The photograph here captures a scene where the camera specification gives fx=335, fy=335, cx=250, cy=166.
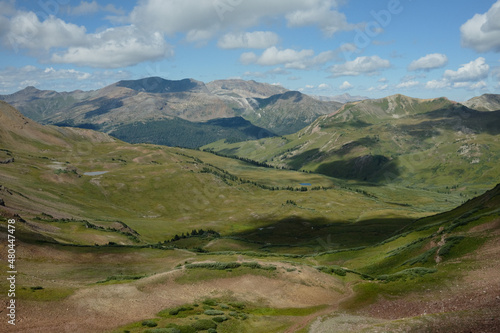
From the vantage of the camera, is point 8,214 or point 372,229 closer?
point 8,214

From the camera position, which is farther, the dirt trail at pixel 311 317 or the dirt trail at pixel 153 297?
the dirt trail at pixel 311 317

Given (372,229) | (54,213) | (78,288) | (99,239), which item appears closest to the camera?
(78,288)

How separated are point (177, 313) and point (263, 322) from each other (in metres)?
10.5

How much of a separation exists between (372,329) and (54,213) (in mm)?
138579

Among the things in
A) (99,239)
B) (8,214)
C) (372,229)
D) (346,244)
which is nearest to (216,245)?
(99,239)

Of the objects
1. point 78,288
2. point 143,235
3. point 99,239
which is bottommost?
point 143,235

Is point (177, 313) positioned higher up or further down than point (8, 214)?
further down

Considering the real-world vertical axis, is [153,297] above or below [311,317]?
above

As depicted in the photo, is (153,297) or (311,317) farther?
(153,297)

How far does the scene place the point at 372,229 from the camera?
15425 cm

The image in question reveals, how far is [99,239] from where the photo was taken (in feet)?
342

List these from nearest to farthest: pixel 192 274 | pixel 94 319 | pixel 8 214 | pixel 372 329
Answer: pixel 372 329
pixel 94 319
pixel 192 274
pixel 8 214

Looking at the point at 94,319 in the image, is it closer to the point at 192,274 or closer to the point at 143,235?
the point at 192,274

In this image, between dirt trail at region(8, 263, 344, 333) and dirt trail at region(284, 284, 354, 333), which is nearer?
dirt trail at region(8, 263, 344, 333)
